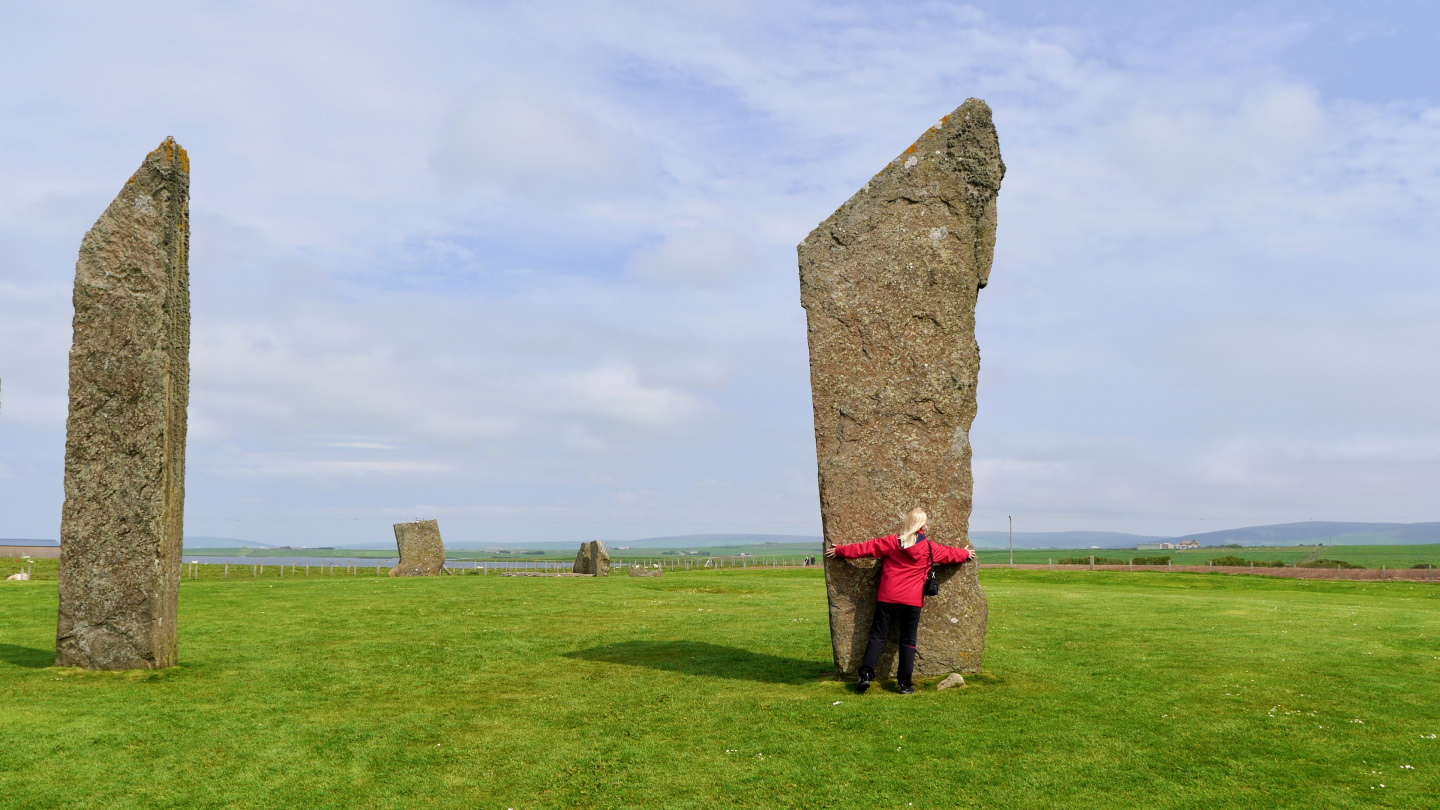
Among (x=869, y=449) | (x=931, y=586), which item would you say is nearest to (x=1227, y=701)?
(x=931, y=586)

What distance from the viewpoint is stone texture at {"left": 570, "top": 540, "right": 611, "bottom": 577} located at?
3094cm

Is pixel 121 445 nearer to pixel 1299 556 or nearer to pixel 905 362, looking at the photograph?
Answer: pixel 905 362

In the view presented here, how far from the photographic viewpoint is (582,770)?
6676mm

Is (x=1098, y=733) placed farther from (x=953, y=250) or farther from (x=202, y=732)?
(x=202, y=732)

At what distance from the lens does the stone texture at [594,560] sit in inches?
1218

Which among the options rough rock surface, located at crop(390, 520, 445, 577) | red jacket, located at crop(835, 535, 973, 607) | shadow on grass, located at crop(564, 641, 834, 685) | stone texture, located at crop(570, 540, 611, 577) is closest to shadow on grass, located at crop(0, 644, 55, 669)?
shadow on grass, located at crop(564, 641, 834, 685)

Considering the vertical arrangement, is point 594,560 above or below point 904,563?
below

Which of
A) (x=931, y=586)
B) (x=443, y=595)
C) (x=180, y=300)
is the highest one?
(x=180, y=300)

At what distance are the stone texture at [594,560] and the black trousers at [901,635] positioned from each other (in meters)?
22.2

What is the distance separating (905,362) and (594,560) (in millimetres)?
23151

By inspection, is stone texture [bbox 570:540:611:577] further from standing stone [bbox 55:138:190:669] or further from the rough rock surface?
standing stone [bbox 55:138:190:669]

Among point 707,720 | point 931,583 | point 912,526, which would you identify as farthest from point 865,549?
point 707,720

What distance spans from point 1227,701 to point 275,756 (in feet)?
27.2

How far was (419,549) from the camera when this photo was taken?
30.1 m
